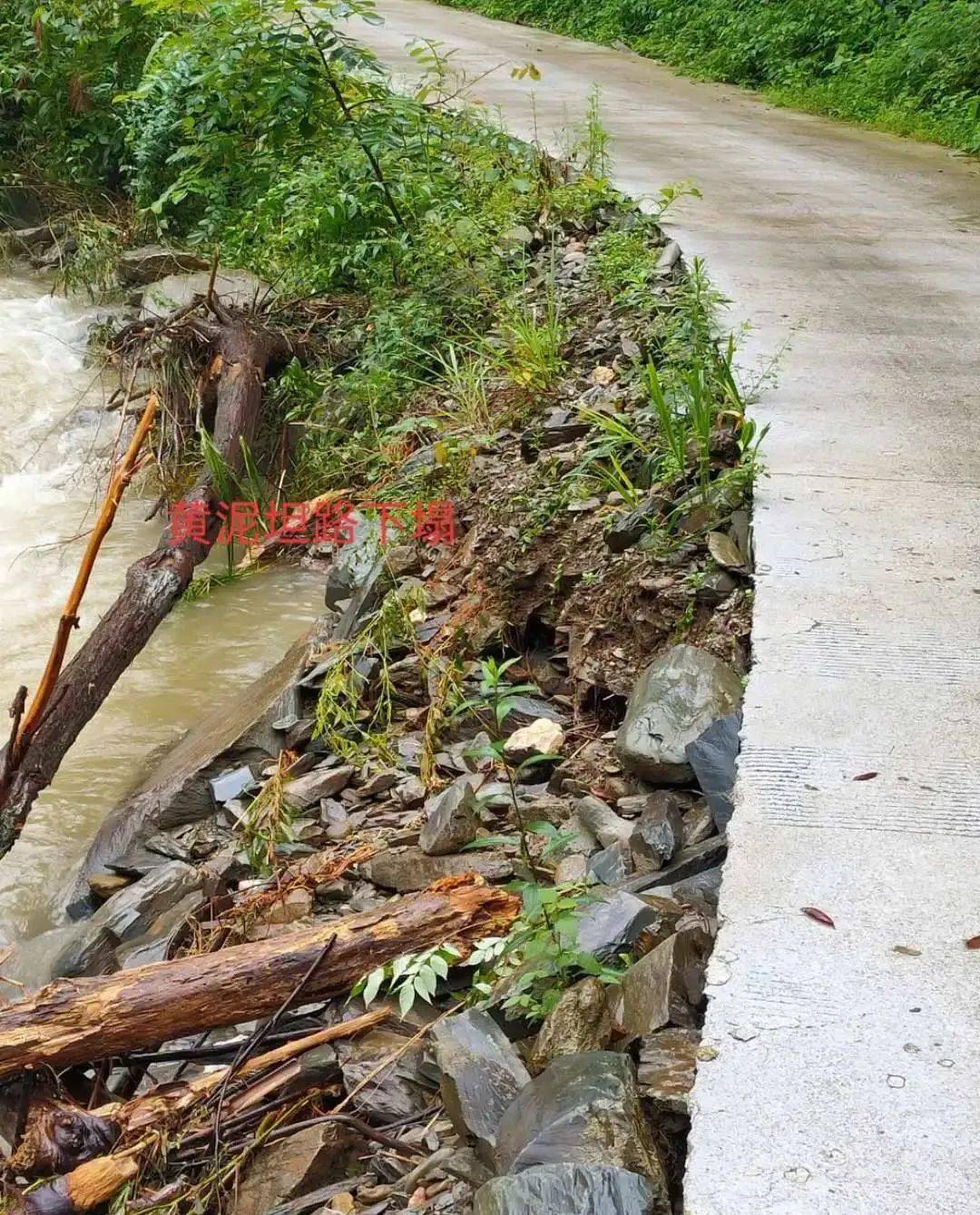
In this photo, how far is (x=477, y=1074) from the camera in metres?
2.44

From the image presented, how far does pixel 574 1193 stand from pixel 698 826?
1253 millimetres

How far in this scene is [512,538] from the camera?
4781 mm

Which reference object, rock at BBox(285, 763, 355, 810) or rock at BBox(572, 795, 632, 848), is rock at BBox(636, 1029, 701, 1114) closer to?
rock at BBox(572, 795, 632, 848)

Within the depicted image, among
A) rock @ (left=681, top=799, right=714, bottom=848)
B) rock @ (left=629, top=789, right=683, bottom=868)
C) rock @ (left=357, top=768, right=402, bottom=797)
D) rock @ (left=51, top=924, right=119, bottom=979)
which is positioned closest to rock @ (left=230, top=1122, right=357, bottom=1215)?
rock @ (left=629, top=789, right=683, bottom=868)

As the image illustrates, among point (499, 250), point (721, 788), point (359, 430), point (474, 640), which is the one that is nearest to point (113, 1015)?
point (721, 788)

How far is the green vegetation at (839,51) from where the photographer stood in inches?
435

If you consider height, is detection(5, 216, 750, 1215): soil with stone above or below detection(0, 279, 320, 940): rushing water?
above

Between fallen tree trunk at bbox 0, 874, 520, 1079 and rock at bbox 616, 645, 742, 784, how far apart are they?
1.89ft

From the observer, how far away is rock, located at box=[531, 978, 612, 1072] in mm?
2441

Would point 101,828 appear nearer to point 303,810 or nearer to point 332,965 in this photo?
point 303,810

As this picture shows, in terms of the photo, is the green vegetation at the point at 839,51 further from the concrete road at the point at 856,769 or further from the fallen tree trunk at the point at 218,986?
the fallen tree trunk at the point at 218,986

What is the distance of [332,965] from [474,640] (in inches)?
68.1

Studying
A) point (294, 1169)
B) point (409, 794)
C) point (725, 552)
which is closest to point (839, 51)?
point (725, 552)

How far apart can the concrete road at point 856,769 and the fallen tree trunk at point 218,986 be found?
0.77 meters
